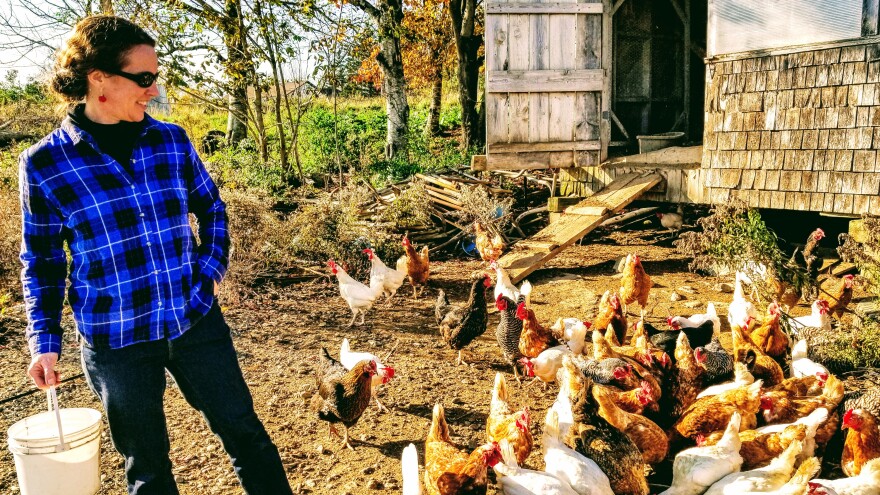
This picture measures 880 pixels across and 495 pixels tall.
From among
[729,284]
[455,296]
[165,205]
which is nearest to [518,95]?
[455,296]

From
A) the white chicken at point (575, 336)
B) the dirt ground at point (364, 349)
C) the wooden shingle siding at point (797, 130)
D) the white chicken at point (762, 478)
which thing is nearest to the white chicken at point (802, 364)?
the dirt ground at point (364, 349)

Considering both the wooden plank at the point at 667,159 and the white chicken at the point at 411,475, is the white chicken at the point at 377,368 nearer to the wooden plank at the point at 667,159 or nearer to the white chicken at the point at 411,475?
the white chicken at the point at 411,475

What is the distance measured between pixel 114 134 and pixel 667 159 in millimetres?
7336

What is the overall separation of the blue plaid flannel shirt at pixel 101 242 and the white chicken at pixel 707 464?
241cm

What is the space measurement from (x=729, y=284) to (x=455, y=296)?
121 inches

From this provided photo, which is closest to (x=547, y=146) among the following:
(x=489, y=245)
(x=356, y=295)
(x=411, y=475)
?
(x=489, y=245)

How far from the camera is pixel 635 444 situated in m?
3.45

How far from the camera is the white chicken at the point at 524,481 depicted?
294 cm

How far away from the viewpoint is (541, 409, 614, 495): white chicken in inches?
120

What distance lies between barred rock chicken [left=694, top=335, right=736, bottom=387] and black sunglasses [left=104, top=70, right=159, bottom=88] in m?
3.62

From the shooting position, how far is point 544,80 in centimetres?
812

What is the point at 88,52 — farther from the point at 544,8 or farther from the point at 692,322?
the point at 544,8

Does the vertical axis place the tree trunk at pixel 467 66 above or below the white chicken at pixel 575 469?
above

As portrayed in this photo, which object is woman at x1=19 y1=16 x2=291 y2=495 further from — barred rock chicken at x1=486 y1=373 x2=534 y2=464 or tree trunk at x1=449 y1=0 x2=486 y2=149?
tree trunk at x1=449 y1=0 x2=486 y2=149
